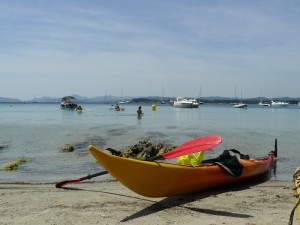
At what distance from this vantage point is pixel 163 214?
249 inches

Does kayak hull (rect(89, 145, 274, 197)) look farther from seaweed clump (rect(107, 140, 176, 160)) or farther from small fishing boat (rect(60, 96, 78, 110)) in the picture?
small fishing boat (rect(60, 96, 78, 110))

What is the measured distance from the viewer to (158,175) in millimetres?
6777

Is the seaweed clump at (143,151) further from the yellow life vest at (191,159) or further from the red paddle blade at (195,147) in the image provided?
the red paddle blade at (195,147)

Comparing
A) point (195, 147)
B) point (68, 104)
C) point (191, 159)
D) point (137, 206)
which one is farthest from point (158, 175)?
point (68, 104)

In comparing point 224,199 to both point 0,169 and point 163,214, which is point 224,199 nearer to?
point 163,214

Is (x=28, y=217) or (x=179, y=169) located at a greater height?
(x=179, y=169)

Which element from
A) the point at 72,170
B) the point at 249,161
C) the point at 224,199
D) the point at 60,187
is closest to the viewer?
the point at 224,199

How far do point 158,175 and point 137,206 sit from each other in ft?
2.34

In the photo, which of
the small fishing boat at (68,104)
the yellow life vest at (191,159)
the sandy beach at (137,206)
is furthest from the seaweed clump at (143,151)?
the small fishing boat at (68,104)

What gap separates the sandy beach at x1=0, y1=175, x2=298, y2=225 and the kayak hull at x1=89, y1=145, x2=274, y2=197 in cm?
24

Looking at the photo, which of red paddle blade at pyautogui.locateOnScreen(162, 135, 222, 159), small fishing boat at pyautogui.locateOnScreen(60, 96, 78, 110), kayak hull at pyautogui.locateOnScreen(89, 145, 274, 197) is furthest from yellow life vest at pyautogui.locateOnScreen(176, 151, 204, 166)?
small fishing boat at pyautogui.locateOnScreen(60, 96, 78, 110)

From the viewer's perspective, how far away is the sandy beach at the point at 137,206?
5977 mm

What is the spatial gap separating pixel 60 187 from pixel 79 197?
1450mm

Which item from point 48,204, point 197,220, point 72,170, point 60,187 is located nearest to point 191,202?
point 197,220
